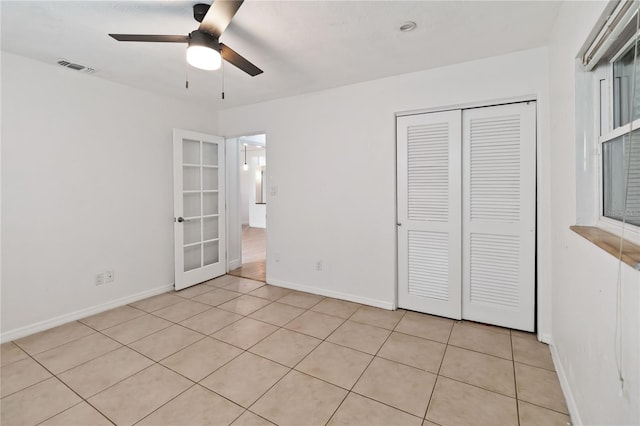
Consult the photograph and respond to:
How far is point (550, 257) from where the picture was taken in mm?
2441

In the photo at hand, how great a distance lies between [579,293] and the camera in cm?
160

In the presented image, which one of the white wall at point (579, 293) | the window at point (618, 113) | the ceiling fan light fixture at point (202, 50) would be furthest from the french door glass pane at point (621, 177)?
the ceiling fan light fixture at point (202, 50)

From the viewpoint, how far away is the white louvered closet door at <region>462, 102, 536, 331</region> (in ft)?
8.60

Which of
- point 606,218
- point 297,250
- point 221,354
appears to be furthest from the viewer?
point 297,250

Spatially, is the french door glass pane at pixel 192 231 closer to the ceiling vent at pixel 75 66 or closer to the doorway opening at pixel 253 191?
the ceiling vent at pixel 75 66

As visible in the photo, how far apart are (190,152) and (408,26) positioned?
317 cm

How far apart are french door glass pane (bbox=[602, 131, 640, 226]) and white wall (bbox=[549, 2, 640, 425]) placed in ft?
0.60

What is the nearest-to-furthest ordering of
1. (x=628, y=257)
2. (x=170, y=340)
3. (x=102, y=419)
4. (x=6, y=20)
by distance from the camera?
(x=628, y=257), (x=102, y=419), (x=6, y=20), (x=170, y=340)

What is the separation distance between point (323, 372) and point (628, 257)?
1.83m

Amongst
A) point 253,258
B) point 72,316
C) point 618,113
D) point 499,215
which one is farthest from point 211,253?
point 618,113

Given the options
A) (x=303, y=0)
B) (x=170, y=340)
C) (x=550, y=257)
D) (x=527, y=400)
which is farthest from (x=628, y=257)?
(x=170, y=340)

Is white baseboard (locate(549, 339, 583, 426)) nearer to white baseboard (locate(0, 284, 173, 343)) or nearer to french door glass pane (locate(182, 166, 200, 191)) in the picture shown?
white baseboard (locate(0, 284, 173, 343))

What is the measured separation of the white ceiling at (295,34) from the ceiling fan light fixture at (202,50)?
1.00ft

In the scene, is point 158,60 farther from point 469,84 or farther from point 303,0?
point 469,84
